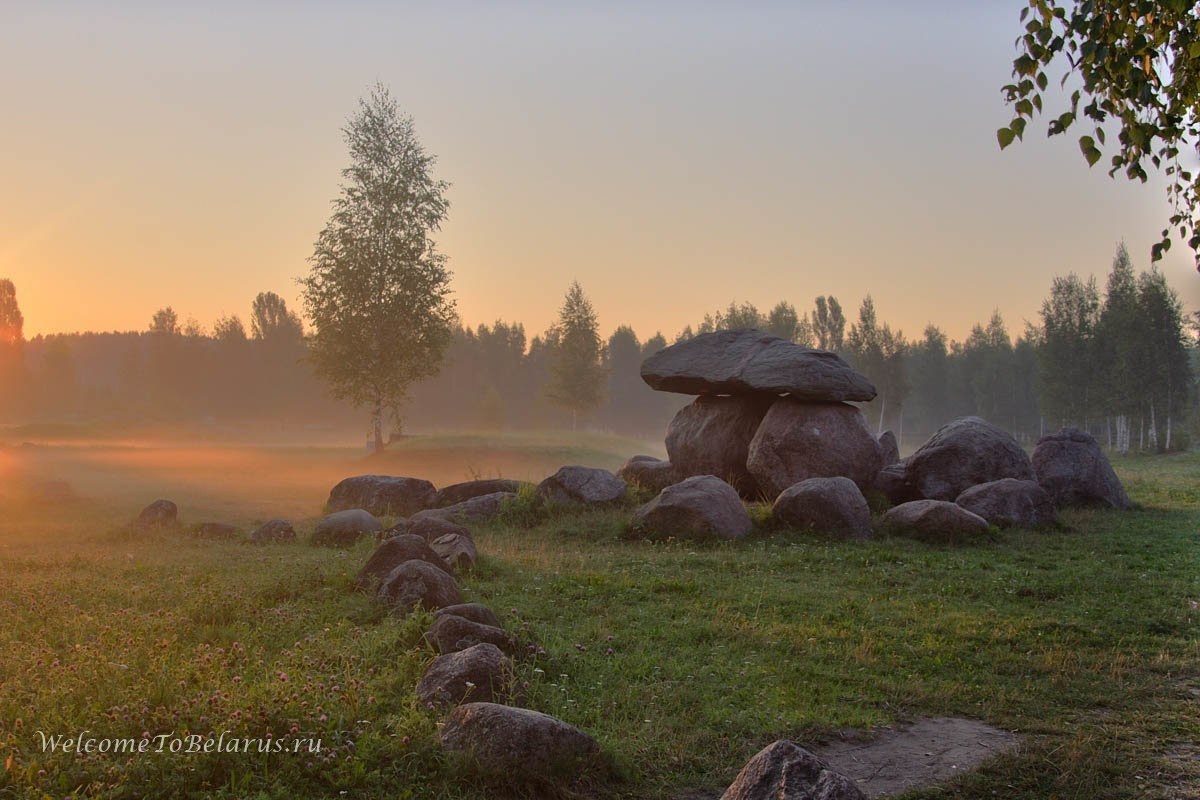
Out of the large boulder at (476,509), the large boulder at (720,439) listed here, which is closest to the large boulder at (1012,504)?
the large boulder at (720,439)

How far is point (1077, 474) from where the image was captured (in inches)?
875

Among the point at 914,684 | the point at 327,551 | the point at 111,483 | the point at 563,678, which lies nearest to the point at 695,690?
the point at 563,678

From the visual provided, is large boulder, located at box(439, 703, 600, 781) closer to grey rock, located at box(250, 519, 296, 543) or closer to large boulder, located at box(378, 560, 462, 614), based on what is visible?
large boulder, located at box(378, 560, 462, 614)

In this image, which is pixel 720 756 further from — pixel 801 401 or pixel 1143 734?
pixel 801 401

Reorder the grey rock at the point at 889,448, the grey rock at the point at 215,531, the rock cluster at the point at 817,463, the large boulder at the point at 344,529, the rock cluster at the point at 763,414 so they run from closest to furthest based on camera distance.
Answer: the large boulder at the point at 344,529, the rock cluster at the point at 817,463, the grey rock at the point at 215,531, the rock cluster at the point at 763,414, the grey rock at the point at 889,448

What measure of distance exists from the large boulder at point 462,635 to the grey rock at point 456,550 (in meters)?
4.74

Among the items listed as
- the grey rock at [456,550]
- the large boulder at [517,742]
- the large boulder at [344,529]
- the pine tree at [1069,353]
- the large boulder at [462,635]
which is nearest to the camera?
the large boulder at [517,742]

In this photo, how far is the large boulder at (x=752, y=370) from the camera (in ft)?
74.8

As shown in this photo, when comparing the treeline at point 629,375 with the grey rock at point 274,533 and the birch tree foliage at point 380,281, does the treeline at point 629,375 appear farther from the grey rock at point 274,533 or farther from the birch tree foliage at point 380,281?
the grey rock at point 274,533

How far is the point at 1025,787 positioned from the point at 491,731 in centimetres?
411

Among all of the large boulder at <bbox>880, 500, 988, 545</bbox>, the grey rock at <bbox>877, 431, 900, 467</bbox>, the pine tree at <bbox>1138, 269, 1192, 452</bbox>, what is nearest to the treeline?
the pine tree at <bbox>1138, 269, 1192, 452</bbox>

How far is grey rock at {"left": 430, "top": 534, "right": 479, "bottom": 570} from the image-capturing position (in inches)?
550

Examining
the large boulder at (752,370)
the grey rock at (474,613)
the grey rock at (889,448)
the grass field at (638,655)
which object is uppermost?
the large boulder at (752,370)

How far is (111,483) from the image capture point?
108ft
